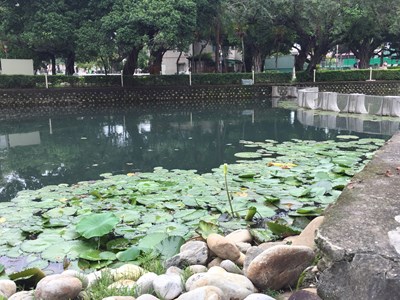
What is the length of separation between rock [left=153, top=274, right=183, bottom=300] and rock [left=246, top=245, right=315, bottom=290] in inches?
15.7

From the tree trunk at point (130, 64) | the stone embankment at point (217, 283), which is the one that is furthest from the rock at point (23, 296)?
the tree trunk at point (130, 64)

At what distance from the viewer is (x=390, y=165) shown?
3.98 m

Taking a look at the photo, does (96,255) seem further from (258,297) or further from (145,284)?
(258,297)

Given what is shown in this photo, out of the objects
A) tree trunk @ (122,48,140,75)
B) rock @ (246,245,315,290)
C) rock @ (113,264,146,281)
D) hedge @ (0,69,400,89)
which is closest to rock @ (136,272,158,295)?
rock @ (113,264,146,281)

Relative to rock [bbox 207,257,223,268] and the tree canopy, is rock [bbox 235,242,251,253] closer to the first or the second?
rock [bbox 207,257,223,268]

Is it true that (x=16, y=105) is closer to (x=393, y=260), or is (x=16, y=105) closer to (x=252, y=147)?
(x=252, y=147)

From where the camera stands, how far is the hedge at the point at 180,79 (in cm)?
1544

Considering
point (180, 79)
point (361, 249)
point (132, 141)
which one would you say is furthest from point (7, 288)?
point (180, 79)

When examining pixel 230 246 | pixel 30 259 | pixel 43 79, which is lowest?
pixel 30 259

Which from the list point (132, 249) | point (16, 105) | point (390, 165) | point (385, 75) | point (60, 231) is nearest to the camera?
point (132, 249)

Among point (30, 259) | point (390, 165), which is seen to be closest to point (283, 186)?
point (390, 165)

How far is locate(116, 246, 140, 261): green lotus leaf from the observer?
308cm

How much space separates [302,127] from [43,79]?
10.2m

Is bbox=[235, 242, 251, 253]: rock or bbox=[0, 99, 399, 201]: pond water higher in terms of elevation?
bbox=[0, 99, 399, 201]: pond water
